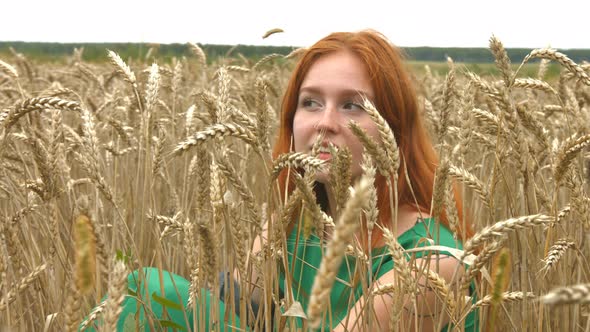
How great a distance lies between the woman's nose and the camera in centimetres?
198

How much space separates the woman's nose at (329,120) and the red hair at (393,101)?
0.19 metres

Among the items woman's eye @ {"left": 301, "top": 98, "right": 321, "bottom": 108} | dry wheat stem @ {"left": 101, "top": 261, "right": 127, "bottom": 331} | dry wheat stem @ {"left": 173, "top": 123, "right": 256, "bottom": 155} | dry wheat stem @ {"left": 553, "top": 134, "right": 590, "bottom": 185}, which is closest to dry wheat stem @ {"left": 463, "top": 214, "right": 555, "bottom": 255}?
dry wheat stem @ {"left": 553, "top": 134, "right": 590, "bottom": 185}

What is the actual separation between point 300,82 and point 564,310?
1.13 meters

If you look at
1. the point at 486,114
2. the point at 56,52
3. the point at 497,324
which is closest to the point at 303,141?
the point at 486,114

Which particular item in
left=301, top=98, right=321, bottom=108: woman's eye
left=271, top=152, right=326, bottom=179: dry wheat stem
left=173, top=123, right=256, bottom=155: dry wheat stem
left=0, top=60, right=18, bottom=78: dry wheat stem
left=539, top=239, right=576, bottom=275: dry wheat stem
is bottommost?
left=539, top=239, right=576, bottom=275: dry wheat stem

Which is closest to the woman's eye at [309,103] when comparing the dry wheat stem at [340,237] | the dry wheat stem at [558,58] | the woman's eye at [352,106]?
the woman's eye at [352,106]

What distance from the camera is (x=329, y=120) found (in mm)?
2004

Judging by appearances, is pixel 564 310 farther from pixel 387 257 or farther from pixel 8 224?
pixel 8 224

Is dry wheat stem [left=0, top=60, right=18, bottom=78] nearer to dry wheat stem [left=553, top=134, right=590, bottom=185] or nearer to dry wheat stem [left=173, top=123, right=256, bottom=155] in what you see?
dry wheat stem [left=173, top=123, right=256, bottom=155]

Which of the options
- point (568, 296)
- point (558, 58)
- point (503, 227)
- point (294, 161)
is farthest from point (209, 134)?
point (558, 58)

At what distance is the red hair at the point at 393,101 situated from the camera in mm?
2211

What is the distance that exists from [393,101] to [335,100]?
230mm

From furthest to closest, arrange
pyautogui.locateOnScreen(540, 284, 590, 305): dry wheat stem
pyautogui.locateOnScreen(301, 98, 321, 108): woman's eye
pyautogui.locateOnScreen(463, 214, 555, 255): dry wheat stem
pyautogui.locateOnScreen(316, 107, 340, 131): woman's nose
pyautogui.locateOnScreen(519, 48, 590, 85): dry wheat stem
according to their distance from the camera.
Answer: pyautogui.locateOnScreen(301, 98, 321, 108): woman's eye
pyautogui.locateOnScreen(316, 107, 340, 131): woman's nose
pyautogui.locateOnScreen(519, 48, 590, 85): dry wheat stem
pyautogui.locateOnScreen(463, 214, 555, 255): dry wheat stem
pyautogui.locateOnScreen(540, 284, 590, 305): dry wheat stem

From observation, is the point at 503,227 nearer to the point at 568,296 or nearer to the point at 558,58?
the point at 568,296
